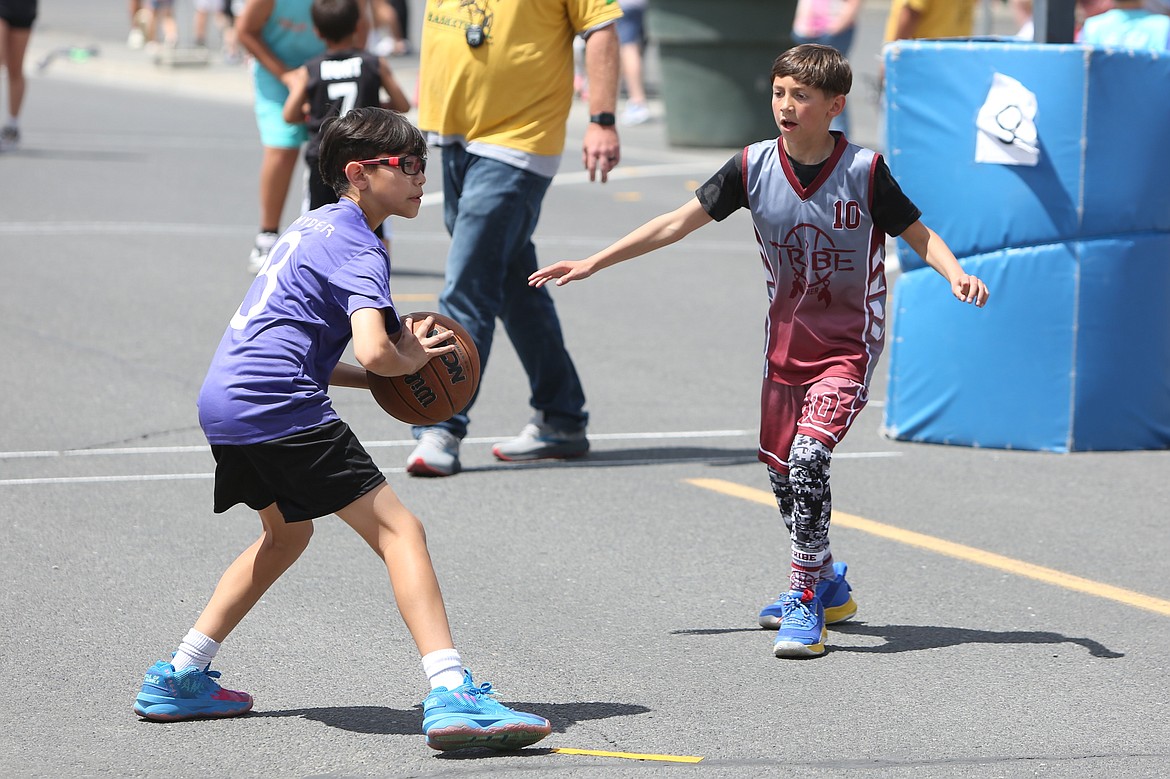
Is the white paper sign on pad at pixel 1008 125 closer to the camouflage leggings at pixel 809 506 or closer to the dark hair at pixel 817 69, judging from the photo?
the dark hair at pixel 817 69

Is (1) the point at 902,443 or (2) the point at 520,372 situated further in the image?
(2) the point at 520,372

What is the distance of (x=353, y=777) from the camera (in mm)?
4039

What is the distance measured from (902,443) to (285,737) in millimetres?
4096

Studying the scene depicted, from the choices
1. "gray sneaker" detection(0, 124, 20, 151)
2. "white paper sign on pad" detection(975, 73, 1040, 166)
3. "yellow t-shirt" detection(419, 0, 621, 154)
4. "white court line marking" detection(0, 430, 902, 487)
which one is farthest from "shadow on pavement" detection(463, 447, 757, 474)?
"gray sneaker" detection(0, 124, 20, 151)

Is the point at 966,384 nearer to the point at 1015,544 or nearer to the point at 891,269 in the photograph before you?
the point at 1015,544

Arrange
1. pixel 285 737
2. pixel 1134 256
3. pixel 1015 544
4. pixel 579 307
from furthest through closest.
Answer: pixel 579 307 < pixel 1134 256 < pixel 1015 544 < pixel 285 737

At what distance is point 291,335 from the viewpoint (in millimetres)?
4289

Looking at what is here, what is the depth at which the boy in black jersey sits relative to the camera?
378 inches

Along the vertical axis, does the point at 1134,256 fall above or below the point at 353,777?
above

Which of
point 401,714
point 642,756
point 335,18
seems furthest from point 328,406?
point 335,18

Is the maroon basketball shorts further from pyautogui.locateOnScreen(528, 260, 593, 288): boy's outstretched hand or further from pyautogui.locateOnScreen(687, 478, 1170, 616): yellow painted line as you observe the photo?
pyautogui.locateOnScreen(687, 478, 1170, 616): yellow painted line

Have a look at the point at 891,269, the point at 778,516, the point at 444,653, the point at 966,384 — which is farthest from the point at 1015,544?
the point at 891,269

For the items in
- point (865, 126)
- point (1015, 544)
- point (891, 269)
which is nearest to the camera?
point (1015, 544)

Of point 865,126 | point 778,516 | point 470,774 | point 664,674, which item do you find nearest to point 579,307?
point 778,516
